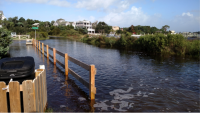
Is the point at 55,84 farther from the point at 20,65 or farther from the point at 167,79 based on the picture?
the point at 167,79

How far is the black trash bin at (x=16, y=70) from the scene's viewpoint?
15.5 ft

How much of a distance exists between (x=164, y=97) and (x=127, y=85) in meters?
2.06

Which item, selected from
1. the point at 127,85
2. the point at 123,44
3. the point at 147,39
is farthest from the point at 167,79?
the point at 123,44

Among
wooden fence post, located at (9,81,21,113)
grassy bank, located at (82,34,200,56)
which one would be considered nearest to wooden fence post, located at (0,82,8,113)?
wooden fence post, located at (9,81,21,113)

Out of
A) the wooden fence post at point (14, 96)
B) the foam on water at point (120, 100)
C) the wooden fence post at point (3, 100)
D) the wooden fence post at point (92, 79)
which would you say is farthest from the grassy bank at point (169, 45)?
the wooden fence post at point (3, 100)

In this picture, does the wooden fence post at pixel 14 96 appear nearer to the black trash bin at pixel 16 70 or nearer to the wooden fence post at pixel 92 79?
the black trash bin at pixel 16 70

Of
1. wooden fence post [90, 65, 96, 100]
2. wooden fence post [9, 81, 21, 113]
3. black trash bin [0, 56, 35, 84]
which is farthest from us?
wooden fence post [90, 65, 96, 100]

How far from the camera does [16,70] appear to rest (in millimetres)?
4797

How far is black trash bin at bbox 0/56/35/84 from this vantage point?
15.5ft

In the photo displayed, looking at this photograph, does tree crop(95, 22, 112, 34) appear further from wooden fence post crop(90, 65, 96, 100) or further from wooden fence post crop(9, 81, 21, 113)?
wooden fence post crop(9, 81, 21, 113)

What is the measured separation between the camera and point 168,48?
22.4 m

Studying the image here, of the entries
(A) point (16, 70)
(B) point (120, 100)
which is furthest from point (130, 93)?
(A) point (16, 70)

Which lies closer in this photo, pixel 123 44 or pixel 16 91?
pixel 16 91

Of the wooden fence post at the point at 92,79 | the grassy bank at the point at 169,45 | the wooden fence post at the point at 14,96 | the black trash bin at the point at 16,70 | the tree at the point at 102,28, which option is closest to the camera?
the wooden fence post at the point at 14,96
